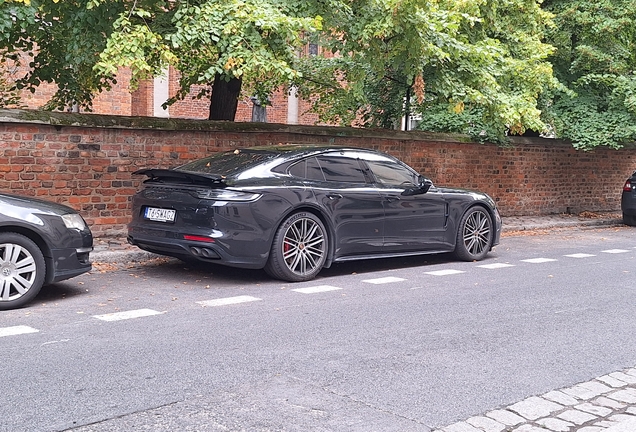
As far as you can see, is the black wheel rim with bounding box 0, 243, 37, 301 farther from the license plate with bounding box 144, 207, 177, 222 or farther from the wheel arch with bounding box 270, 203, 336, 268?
the wheel arch with bounding box 270, 203, 336, 268

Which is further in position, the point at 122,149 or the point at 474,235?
the point at 122,149

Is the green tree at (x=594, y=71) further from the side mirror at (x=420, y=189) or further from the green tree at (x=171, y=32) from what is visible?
the green tree at (x=171, y=32)

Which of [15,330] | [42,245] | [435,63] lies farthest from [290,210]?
[435,63]

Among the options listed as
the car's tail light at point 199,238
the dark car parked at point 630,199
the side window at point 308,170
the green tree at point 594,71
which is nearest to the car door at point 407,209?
the side window at point 308,170

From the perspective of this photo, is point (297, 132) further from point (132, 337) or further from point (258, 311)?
point (132, 337)

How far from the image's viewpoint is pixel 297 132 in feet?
44.5

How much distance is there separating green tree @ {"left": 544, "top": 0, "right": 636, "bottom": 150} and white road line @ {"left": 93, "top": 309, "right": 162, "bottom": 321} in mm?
13268

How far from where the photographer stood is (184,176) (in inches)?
332

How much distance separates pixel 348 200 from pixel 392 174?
1065 millimetres

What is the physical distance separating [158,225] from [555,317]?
4.29m

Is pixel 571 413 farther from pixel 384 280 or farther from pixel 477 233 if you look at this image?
pixel 477 233

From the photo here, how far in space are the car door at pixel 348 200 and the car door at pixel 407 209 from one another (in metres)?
0.18

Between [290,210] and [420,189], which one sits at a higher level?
[420,189]

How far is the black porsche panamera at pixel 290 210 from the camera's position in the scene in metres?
8.17
